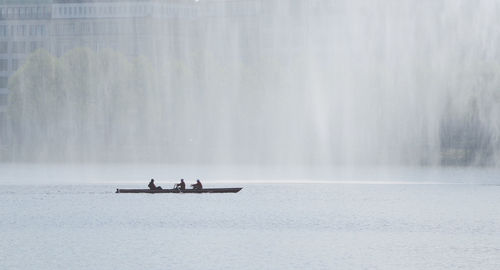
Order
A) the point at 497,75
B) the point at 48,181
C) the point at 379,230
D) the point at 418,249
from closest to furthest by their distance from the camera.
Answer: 1. the point at 418,249
2. the point at 379,230
3. the point at 48,181
4. the point at 497,75

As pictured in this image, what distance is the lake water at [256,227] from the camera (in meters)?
77.6

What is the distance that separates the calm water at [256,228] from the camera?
254 ft

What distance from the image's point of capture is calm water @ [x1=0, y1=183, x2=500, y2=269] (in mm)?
77562

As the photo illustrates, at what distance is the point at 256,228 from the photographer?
98.2 m

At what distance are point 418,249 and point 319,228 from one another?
52.9ft

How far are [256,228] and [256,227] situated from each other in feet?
2.67

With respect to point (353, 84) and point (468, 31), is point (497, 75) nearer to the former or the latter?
point (468, 31)

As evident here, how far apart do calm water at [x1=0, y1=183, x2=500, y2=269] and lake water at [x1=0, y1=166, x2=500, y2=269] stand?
0.10 m

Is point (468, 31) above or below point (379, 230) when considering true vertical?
above

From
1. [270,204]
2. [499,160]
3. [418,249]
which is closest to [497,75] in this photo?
[499,160]

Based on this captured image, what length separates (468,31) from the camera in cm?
17612

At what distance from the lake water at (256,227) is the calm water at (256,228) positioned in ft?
0.32

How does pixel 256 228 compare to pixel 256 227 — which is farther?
pixel 256 227

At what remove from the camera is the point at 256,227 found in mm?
99062
